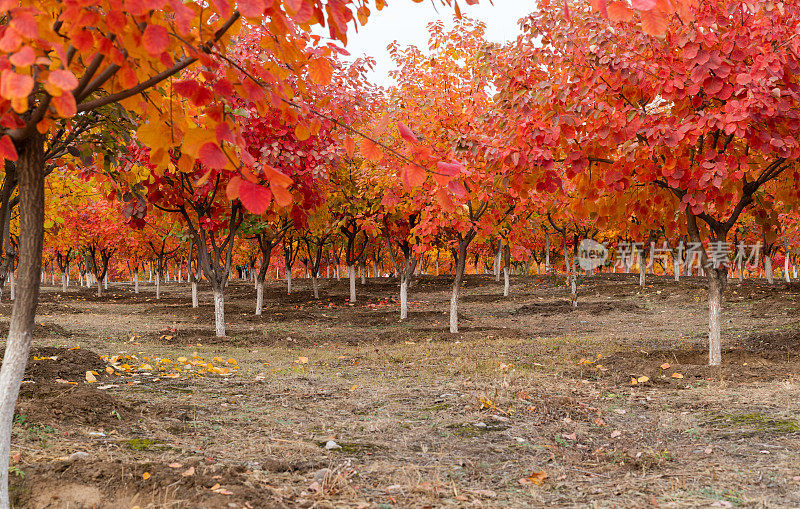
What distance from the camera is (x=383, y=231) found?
56.1ft

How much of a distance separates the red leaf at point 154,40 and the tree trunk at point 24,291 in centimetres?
122

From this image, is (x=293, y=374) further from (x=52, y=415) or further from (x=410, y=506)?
(x=410, y=506)

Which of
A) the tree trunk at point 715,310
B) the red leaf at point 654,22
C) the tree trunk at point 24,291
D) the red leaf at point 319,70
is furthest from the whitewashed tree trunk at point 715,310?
the tree trunk at point 24,291

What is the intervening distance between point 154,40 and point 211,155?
0.39 metres

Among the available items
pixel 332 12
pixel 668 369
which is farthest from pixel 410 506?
pixel 668 369

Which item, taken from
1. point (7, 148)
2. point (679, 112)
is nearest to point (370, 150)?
point (7, 148)

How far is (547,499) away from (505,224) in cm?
1103

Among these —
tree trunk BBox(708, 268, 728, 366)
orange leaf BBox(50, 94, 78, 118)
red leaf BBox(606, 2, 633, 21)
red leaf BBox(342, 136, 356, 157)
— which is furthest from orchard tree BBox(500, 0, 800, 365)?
orange leaf BBox(50, 94, 78, 118)

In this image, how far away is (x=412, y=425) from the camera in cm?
466

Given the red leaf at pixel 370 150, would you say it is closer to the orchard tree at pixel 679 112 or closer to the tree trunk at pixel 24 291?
the tree trunk at pixel 24 291

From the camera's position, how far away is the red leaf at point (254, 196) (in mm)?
1755

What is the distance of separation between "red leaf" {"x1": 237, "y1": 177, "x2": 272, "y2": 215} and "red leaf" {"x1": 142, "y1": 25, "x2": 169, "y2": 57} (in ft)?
1.60

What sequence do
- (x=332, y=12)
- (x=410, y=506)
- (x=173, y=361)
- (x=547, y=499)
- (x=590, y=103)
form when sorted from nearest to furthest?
(x=332, y=12) → (x=410, y=506) → (x=547, y=499) → (x=590, y=103) → (x=173, y=361)

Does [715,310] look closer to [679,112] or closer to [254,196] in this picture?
[679,112]
